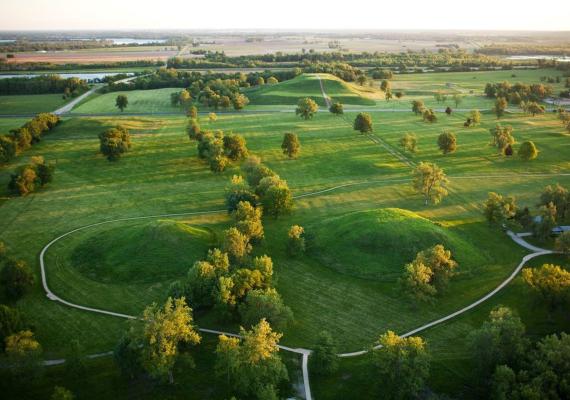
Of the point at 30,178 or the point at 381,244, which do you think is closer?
the point at 381,244

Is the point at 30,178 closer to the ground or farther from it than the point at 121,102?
closer to the ground

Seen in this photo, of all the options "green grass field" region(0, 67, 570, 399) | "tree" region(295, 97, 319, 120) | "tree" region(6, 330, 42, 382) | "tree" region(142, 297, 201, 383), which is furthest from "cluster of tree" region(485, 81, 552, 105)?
"tree" region(6, 330, 42, 382)

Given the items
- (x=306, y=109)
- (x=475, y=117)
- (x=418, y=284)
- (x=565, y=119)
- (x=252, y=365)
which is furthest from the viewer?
(x=306, y=109)

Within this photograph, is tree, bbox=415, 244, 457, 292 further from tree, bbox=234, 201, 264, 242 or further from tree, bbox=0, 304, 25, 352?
tree, bbox=0, 304, 25, 352

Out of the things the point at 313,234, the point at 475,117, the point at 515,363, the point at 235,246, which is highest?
the point at 475,117

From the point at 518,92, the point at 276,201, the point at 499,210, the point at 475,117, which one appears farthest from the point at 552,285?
the point at 518,92

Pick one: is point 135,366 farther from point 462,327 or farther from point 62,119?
point 62,119

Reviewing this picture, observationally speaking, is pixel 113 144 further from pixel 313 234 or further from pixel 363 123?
pixel 363 123

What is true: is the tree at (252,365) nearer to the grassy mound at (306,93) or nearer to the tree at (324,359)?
the tree at (324,359)
